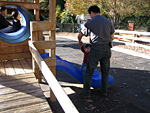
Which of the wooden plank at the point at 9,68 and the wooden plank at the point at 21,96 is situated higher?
the wooden plank at the point at 9,68

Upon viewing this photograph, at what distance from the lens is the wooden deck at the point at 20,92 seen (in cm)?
274

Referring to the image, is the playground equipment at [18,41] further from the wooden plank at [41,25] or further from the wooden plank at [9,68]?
the wooden plank at [41,25]

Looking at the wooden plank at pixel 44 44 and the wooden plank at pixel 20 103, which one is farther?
the wooden plank at pixel 44 44

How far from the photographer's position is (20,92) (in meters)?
3.17

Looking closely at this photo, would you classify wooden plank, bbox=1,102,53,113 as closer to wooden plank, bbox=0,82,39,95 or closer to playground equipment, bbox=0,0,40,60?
wooden plank, bbox=0,82,39,95

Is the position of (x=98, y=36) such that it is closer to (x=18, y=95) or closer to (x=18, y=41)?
(x=18, y=95)

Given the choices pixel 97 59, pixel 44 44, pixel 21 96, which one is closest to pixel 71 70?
pixel 97 59

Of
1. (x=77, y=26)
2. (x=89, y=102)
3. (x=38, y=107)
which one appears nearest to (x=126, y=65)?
(x=89, y=102)

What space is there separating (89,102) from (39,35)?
2503 mm

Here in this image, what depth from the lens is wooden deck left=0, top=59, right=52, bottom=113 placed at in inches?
108

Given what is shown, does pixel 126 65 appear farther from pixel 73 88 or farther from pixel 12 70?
pixel 12 70

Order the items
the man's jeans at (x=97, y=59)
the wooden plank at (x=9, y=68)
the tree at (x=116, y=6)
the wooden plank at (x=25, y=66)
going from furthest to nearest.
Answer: the tree at (x=116, y=6), the wooden plank at (x=25, y=66), the wooden plank at (x=9, y=68), the man's jeans at (x=97, y=59)

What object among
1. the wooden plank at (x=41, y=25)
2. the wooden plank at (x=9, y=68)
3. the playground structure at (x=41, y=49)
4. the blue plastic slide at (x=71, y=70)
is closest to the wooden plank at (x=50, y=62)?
the playground structure at (x=41, y=49)

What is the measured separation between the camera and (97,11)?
3.70 m
